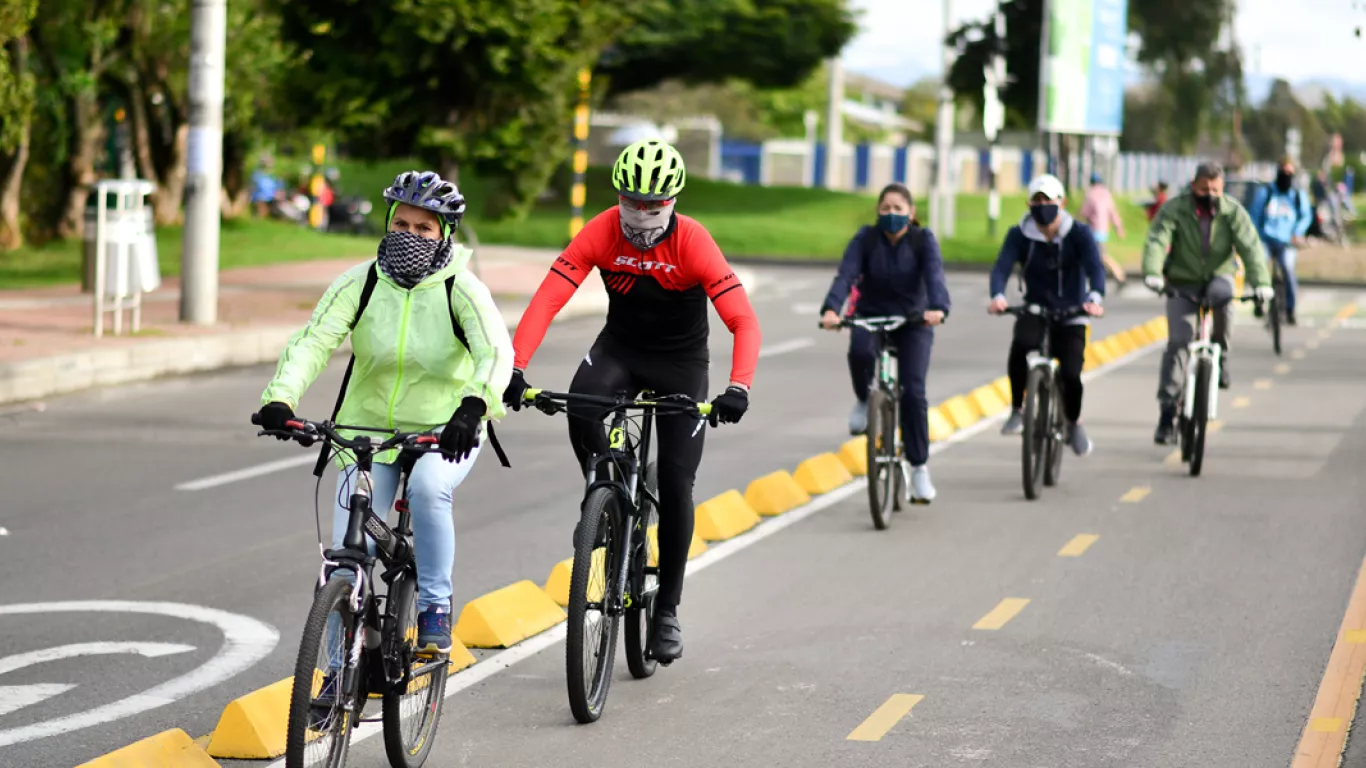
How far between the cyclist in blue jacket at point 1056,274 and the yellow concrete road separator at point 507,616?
432cm

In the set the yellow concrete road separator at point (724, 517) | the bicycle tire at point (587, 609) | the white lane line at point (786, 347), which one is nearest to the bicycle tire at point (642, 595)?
the bicycle tire at point (587, 609)

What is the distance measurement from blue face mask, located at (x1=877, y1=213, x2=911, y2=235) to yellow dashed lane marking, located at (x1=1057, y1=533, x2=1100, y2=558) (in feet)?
6.16

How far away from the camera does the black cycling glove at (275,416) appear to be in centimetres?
544

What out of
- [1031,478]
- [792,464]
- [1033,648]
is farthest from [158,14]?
[1033,648]

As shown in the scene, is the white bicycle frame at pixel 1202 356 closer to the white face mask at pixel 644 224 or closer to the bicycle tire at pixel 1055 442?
the bicycle tire at pixel 1055 442

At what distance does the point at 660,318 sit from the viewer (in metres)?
7.24

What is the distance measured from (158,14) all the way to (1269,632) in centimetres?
2212

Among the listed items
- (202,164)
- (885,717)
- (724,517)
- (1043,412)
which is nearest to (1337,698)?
(885,717)

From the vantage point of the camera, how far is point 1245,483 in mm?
12672

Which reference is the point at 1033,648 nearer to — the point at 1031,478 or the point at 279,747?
the point at 279,747

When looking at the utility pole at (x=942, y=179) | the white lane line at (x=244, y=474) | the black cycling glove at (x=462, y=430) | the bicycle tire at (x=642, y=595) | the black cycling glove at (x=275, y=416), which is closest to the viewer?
the black cycling glove at (x=275, y=416)

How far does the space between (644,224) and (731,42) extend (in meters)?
41.1

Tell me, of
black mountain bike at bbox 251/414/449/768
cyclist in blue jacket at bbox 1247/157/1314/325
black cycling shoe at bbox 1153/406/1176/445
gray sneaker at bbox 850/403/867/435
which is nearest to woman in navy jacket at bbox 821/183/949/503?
gray sneaker at bbox 850/403/867/435

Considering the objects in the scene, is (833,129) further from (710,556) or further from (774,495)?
(710,556)
